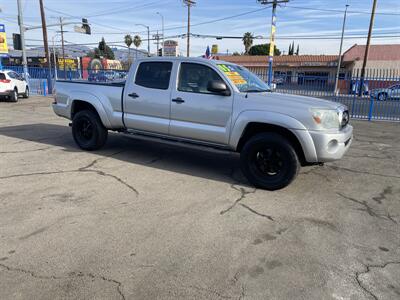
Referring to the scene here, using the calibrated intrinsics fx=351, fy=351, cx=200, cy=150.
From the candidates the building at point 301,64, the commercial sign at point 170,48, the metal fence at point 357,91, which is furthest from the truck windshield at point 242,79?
the building at point 301,64

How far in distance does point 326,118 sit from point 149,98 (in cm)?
299

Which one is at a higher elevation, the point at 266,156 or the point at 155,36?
the point at 155,36

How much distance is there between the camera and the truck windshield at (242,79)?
5.61 m

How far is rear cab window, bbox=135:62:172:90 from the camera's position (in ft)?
20.1

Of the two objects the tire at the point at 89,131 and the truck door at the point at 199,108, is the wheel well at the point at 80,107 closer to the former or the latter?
the tire at the point at 89,131

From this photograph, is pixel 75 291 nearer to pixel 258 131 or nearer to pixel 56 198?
pixel 56 198

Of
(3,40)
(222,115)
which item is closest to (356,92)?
(222,115)

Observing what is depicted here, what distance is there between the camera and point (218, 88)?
207 inches

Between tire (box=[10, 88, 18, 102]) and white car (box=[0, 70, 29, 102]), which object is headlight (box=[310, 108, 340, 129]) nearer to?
white car (box=[0, 70, 29, 102])

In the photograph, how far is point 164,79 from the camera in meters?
6.13

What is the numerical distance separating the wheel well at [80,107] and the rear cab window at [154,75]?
1282mm

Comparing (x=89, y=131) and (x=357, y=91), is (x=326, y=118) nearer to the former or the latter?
(x=89, y=131)

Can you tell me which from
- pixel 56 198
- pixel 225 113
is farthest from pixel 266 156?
pixel 56 198

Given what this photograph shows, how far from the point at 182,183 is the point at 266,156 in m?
1.35
